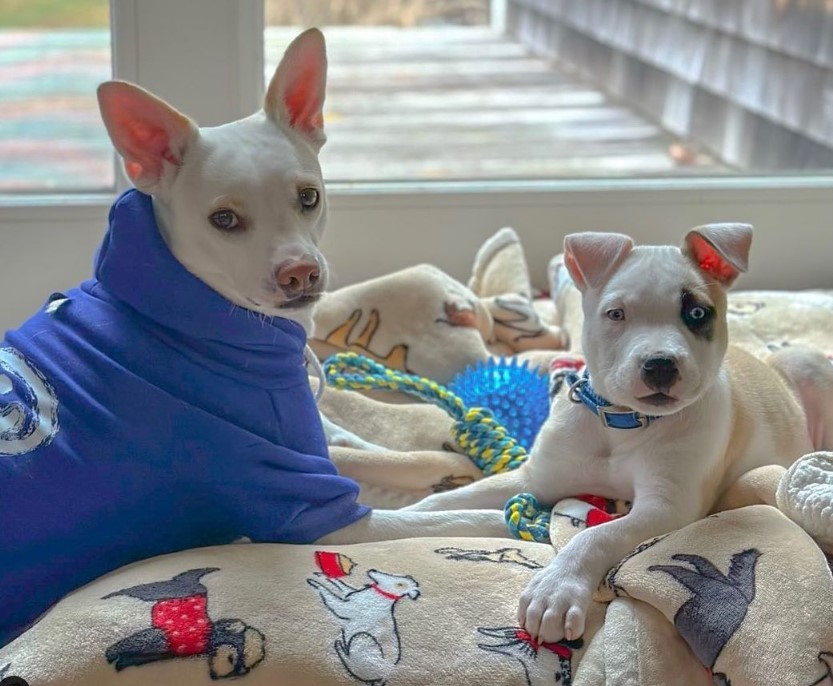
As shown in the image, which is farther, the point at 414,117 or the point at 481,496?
the point at 414,117

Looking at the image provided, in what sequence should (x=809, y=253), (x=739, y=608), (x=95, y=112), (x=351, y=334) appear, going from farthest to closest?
(x=809, y=253) < (x=95, y=112) < (x=351, y=334) < (x=739, y=608)

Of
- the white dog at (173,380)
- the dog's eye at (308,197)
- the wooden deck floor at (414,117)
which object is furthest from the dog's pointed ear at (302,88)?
the wooden deck floor at (414,117)

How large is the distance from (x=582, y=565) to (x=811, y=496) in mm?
302

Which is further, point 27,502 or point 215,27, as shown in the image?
point 215,27

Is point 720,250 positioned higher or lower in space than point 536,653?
higher

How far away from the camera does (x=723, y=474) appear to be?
1.54 m

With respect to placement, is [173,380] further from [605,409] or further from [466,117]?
[466,117]

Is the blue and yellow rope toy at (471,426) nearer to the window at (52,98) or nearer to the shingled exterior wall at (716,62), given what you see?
the window at (52,98)

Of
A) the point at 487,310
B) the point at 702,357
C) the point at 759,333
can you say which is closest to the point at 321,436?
the point at 702,357

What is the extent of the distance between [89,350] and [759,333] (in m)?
1.41

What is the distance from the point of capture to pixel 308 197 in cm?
150

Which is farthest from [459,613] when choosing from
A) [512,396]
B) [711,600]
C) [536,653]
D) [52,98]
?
[52,98]

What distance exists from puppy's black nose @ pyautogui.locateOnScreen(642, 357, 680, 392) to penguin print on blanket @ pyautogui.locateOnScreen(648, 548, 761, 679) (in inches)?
8.7

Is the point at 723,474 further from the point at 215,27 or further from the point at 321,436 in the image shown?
the point at 215,27
